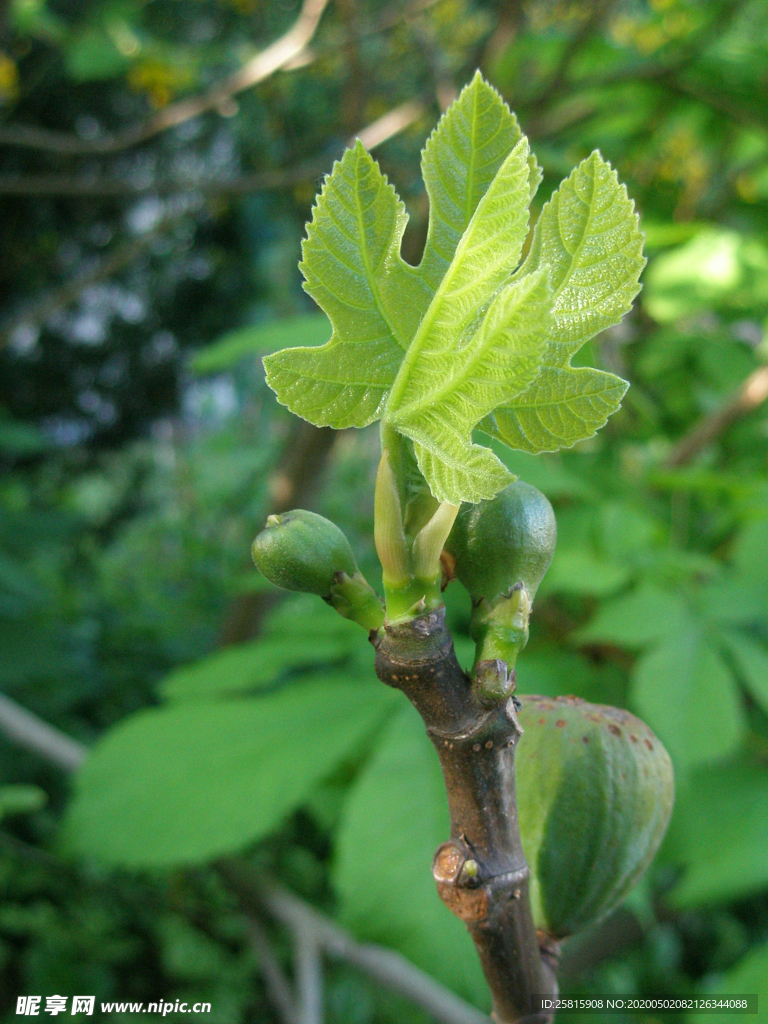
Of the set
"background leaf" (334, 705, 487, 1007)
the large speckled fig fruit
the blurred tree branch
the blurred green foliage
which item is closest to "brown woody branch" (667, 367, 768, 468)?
the blurred green foliage

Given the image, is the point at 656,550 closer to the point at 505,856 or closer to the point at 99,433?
the point at 505,856

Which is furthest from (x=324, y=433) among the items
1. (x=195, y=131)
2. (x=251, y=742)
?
(x=195, y=131)

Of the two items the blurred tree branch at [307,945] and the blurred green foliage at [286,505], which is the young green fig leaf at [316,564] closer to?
the blurred green foliage at [286,505]

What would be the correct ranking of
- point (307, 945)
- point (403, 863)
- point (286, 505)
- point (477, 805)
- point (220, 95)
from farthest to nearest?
point (220, 95) < point (286, 505) < point (307, 945) < point (403, 863) < point (477, 805)

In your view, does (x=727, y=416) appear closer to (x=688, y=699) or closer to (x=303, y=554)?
(x=688, y=699)

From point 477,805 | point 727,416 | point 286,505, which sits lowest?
point 477,805

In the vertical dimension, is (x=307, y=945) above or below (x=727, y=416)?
below

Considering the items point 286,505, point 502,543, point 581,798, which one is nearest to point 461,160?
point 502,543
